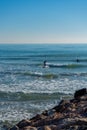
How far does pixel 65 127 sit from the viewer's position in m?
10.0

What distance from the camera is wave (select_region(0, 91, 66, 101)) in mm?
23859

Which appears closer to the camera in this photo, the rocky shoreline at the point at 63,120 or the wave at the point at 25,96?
the rocky shoreline at the point at 63,120

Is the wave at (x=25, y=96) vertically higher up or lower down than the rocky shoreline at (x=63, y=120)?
lower down

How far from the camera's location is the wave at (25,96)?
78.3 feet

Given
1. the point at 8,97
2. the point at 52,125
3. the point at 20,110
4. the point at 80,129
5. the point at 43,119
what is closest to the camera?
the point at 80,129

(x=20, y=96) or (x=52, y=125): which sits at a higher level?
(x=52, y=125)

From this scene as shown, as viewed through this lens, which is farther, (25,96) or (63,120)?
(25,96)

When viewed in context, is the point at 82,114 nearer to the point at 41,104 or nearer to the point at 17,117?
the point at 17,117

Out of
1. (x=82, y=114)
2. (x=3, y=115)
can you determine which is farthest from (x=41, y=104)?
(x=82, y=114)

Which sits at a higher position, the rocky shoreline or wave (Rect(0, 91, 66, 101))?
the rocky shoreline

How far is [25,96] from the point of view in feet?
81.4

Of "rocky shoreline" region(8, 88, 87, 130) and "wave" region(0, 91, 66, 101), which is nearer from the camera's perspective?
"rocky shoreline" region(8, 88, 87, 130)

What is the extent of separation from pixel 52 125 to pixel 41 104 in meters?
11.3

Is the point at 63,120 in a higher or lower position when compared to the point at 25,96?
higher
